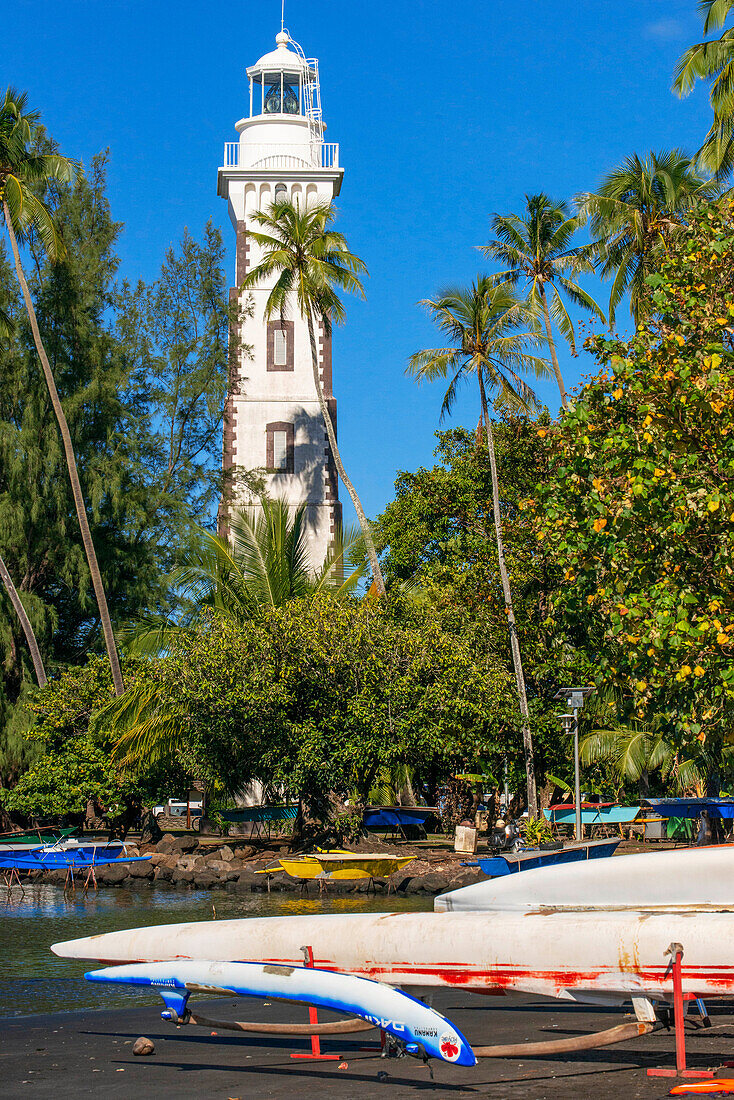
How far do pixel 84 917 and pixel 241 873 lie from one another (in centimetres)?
579

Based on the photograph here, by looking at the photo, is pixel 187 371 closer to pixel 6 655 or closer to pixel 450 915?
pixel 6 655

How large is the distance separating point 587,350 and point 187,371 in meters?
27.5

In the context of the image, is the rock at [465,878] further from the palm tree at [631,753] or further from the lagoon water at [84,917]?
the palm tree at [631,753]

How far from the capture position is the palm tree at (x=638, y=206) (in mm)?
32688

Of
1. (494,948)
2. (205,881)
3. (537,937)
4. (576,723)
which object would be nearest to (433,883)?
(576,723)

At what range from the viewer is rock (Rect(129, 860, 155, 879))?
27.3 meters

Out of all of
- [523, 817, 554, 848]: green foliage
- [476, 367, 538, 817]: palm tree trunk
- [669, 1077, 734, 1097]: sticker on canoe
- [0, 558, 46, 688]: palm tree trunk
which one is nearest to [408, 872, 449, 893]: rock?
[523, 817, 554, 848]: green foliage

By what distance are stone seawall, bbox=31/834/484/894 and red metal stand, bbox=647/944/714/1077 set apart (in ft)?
54.5

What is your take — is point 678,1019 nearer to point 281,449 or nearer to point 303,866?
point 303,866

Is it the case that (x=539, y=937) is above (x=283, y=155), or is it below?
below

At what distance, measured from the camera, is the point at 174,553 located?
38750 mm

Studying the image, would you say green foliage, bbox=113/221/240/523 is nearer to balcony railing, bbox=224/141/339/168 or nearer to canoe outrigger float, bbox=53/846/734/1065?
balcony railing, bbox=224/141/339/168

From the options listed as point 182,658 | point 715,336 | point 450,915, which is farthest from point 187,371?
point 450,915

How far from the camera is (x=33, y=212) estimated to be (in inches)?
1339
